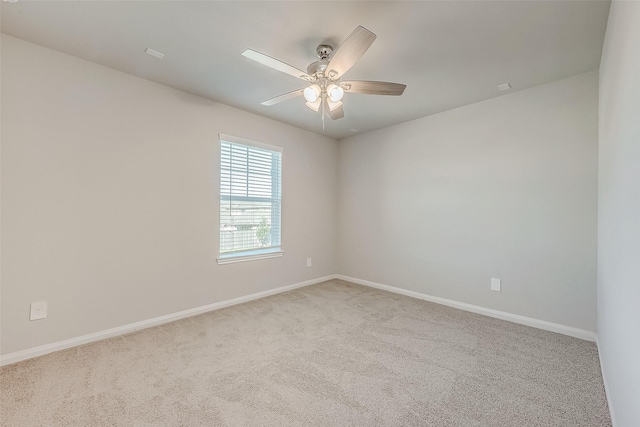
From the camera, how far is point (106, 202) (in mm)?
2537

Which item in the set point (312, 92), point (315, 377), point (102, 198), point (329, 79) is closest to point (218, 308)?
point (102, 198)

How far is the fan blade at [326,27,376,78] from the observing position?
1600 mm

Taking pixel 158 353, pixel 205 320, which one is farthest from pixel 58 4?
pixel 205 320

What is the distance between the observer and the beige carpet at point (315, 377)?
1579 mm

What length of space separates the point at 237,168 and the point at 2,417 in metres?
2.74

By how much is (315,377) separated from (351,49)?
222 cm

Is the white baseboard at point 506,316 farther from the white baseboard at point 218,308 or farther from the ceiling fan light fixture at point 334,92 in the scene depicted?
the ceiling fan light fixture at point 334,92

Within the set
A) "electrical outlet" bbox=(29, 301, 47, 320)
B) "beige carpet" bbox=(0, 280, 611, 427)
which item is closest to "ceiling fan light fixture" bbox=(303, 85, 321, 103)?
"beige carpet" bbox=(0, 280, 611, 427)

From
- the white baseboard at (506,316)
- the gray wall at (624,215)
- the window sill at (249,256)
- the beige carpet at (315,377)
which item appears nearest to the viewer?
the gray wall at (624,215)

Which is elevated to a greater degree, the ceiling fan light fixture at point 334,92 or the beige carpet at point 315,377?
the ceiling fan light fixture at point 334,92

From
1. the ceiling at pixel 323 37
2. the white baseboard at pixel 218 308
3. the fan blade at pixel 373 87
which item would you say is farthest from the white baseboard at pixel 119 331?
the fan blade at pixel 373 87

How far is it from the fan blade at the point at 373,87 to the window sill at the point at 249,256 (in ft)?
7.86

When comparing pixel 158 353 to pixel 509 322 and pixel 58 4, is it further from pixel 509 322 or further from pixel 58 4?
pixel 509 322

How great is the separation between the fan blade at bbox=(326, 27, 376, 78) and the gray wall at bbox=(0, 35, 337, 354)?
194 cm
